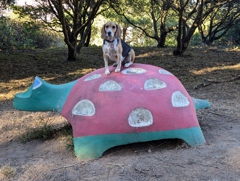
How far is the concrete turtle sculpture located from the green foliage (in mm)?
4268

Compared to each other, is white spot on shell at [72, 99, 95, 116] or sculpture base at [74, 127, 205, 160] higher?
white spot on shell at [72, 99, 95, 116]

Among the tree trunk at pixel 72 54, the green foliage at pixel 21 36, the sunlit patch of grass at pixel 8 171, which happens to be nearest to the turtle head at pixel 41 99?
the sunlit patch of grass at pixel 8 171

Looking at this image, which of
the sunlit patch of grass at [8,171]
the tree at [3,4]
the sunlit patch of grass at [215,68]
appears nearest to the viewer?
the sunlit patch of grass at [8,171]

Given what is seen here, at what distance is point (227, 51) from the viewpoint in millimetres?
15898

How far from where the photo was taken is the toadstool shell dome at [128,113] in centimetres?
411

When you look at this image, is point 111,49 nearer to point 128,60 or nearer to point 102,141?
point 128,60

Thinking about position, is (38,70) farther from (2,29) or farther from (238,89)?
(238,89)

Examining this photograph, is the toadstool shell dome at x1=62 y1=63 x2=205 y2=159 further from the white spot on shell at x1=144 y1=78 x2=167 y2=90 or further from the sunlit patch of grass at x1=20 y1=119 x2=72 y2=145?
the sunlit patch of grass at x1=20 y1=119 x2=72 y2=145

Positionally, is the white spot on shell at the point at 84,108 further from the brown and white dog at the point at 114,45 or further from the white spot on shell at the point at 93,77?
the brown and white dog at the point at 114,45

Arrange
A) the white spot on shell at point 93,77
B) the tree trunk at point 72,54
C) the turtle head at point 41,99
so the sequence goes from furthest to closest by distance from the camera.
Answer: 1. the tree trunk at point 72,54
2. the turtle head at point 41,99
3. the white spot on shell at point 93,77

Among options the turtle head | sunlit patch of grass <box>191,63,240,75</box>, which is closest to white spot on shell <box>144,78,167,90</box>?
the turtle head

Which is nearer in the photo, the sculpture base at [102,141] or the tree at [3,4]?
the sculpture base at [102,141]

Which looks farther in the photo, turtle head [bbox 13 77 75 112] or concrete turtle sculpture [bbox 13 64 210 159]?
turtle head [bbox 13 77 75 112]

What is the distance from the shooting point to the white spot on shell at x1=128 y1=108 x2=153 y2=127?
4145 mm
